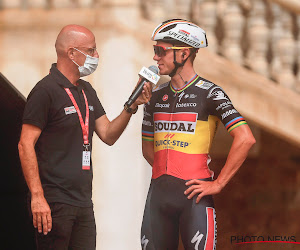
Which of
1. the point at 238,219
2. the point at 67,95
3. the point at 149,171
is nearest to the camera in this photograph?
the point at 67,95

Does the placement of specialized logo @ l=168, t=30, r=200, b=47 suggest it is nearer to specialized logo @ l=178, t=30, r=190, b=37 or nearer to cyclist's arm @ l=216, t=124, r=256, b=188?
specialized logo @ l=178, t=30, r=190, b=37

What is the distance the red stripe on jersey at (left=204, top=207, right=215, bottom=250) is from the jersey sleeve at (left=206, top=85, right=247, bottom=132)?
1.99 feet

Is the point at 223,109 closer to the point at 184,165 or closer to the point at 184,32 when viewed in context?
the point at 184,165

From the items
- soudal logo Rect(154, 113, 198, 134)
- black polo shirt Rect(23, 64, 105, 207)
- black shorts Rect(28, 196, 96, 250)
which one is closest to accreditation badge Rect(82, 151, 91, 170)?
black polo shirt Rect(23, 64, 105, 207)

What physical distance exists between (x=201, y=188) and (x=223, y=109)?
574 mm

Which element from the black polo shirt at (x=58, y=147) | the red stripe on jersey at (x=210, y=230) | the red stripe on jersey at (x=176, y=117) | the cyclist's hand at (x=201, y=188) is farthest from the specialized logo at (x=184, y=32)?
the red stripe on jersey at (x=210, y=230)

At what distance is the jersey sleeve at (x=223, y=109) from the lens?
4.61 metres

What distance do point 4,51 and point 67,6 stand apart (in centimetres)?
80

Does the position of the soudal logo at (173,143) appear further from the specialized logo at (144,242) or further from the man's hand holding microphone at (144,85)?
the specialized logo at (144,242)

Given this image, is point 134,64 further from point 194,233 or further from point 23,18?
point 194,233

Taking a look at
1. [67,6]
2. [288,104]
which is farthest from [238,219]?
[67,6]

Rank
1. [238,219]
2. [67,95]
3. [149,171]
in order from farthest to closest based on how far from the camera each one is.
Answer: [238,219] < [149,171] < [67,95]

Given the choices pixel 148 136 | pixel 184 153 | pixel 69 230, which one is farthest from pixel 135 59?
pixel 69 230

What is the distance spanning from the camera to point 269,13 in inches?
272
